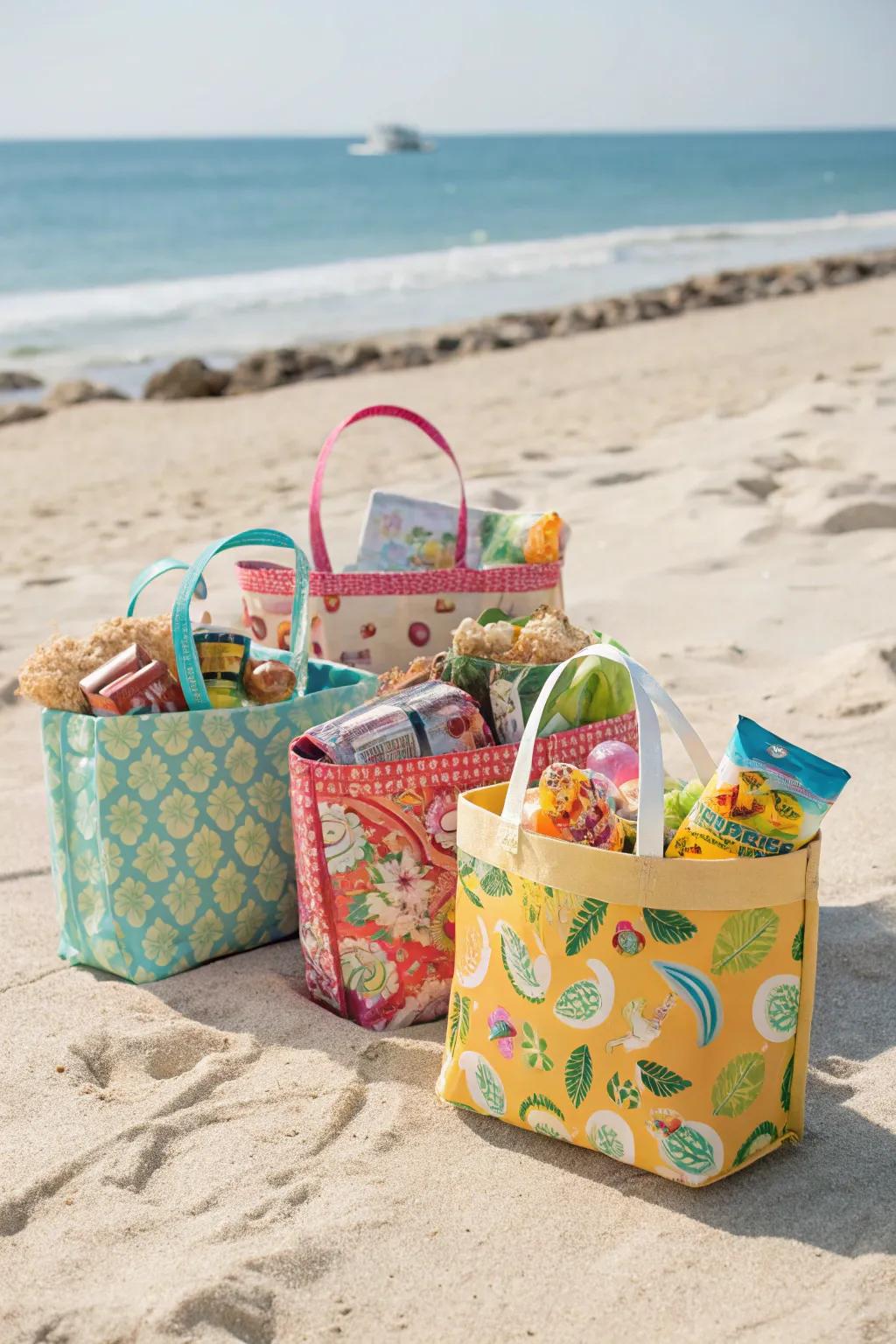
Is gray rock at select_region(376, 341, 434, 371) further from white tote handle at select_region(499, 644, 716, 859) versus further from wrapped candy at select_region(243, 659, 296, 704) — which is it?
white tote handle at select_region(499, 644, 716, 859)

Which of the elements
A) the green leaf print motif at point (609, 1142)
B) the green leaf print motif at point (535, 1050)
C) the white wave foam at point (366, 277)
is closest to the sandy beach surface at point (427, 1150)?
the green leaf print motif at point (609, 1142)

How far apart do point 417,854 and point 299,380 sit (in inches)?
439

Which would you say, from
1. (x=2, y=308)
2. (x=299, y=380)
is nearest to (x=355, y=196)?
(x=2, y=308)

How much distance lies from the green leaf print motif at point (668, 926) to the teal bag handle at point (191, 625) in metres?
1.09

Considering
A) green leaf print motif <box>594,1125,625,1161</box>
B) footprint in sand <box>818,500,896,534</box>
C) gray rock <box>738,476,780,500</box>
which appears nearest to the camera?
green leaf print motif <box>594,1125,625,1161</box>

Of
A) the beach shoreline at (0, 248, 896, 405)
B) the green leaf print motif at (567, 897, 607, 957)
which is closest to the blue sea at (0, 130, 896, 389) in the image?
the beach shoreline at (0, 248, 896, 405)

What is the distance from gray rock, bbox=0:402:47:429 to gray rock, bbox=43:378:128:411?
24 centimetres

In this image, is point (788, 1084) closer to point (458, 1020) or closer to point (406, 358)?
point (458, 1020)

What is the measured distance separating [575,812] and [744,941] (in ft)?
1.03

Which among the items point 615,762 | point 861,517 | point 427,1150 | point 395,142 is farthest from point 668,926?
point 395,142

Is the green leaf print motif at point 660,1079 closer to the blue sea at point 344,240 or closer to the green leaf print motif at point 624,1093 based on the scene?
the green leaf print motif at point 624,1093

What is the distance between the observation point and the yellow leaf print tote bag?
197cm

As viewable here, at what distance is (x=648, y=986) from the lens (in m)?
1.99

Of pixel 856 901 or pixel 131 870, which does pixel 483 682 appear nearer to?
pixel 131 870
